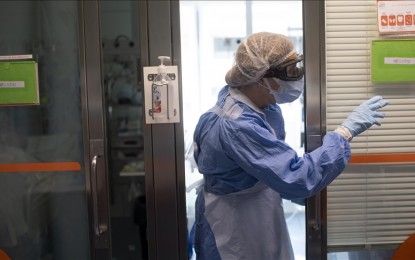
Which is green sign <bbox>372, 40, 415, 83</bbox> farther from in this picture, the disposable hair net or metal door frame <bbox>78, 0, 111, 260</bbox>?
metal door frame <bbox>78, 0, 111, 260</bbox>

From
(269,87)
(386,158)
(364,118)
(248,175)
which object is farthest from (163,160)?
(386,158)

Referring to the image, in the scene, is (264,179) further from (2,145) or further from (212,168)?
(2,145)

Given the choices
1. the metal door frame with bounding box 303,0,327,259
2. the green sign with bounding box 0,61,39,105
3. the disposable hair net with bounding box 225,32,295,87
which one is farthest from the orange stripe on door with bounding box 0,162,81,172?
the metal door frame with bounding box 303,0,327,259

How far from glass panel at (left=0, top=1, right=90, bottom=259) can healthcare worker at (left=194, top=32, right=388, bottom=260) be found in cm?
56

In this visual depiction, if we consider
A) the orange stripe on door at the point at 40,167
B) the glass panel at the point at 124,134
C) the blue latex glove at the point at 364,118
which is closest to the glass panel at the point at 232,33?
the glass panel at the point at 124,134

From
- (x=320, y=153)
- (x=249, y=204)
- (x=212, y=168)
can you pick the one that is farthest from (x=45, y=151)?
(x=320, y=153)

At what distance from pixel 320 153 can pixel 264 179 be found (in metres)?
0.21

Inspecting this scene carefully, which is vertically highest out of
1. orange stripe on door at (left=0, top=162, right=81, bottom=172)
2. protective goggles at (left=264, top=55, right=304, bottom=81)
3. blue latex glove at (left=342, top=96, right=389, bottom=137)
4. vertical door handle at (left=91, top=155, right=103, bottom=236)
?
protective goggles at (left=264, top=55, right=304, bottom=81)

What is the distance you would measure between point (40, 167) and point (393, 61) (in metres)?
1.54

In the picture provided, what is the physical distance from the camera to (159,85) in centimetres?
155

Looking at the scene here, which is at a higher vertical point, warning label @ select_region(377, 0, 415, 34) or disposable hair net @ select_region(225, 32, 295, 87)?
warning label @ select_region(377, 0, 415, 34)

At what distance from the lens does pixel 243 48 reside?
4.68ft

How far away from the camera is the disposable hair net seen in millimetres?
1388

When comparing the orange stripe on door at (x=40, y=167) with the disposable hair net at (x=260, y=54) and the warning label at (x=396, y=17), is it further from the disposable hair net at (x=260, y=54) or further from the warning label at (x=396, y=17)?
the warning label at (x=396, y=17)
